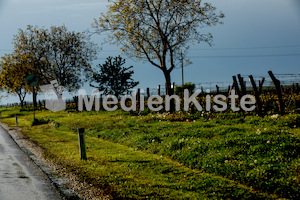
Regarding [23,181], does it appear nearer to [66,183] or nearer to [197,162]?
[66,183]

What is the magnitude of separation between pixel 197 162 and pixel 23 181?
555 centimetres

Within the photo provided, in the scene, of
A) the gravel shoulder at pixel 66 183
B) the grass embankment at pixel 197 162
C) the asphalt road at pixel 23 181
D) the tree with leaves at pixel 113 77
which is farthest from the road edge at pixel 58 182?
the tree with leaves at pixel 113 77

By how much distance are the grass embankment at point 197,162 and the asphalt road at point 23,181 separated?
1.09 m

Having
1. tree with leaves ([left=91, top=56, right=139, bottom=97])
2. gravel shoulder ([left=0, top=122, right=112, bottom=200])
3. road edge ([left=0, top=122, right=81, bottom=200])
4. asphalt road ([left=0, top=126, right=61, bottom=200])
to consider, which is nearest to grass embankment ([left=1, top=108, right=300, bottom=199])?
gravel shoulder ([left=0, top=122, right=112, bottom=200])

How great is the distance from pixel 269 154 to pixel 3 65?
6476 centimetres

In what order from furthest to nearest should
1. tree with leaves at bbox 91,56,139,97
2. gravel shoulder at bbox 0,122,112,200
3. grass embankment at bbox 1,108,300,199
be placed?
1. tree with leaves at bbox 91,56,139,97
2. grass embankment at bbox 1,108,300,199
3. gravel shoulder at bbox 0,122,112,200

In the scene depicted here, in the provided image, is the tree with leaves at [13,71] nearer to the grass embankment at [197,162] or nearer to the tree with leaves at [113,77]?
the tree with leaves at [113,77]

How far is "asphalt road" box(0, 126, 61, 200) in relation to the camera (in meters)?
7.12

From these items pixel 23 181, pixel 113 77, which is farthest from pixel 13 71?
pixel 23 181

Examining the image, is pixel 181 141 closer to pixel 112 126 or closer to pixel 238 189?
pixel 238 189

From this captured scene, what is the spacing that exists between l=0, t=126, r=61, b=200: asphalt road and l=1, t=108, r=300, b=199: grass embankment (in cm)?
109

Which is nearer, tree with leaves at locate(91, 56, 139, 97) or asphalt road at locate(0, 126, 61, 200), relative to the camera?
asphalt road at locate(0, 126, 61, 200)

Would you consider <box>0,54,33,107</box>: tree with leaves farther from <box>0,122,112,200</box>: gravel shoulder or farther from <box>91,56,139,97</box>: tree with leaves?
<box>0,122,112,200</box>: gravel shoulder

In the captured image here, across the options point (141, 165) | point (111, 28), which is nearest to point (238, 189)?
point (141, 165)
